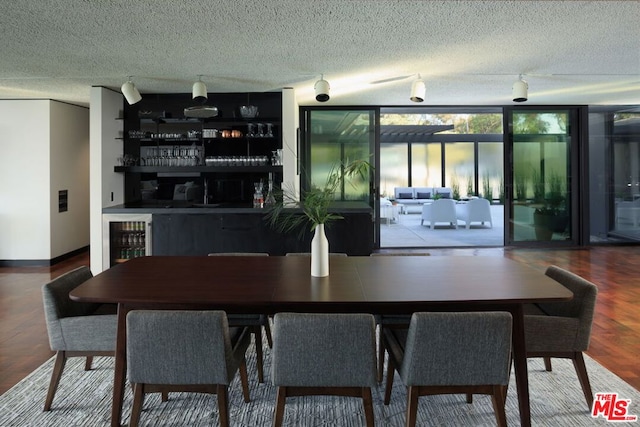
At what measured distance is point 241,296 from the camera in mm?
2346

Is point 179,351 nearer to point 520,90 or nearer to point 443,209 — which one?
point 520,90

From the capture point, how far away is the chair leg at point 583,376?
2658 millimetres

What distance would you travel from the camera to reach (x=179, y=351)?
2.18m

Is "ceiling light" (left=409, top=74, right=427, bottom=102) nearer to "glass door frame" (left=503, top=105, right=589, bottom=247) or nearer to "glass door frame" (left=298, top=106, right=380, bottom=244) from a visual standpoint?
"glass door frame" (left=298, top=106, right=380, bottom=244)

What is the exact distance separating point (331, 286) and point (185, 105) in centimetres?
520

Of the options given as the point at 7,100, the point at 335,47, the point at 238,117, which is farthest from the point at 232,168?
the point at 7,100

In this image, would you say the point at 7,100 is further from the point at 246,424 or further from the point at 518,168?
the point at 518,168

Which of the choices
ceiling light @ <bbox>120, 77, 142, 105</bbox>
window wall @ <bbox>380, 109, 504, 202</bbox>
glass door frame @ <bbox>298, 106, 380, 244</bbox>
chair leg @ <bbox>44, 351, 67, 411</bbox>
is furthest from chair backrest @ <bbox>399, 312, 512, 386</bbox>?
window wall @ <bbox>380, 109, 504, 202</bbox>

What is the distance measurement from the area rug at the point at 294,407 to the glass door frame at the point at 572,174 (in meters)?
5.52

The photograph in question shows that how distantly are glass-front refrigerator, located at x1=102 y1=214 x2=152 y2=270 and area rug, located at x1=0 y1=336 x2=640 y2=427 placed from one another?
2480 millimetres

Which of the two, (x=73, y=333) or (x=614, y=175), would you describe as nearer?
(x=73, y=333)

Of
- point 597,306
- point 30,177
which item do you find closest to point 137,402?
point 597,306

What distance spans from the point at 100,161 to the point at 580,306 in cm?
547

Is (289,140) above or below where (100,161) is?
above
